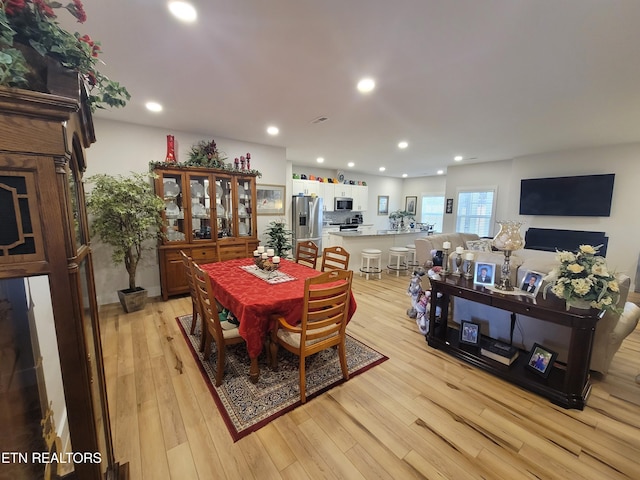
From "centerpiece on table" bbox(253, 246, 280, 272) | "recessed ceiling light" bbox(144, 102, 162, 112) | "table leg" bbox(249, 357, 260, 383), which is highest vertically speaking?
"recessed ceiling light" bbox(144, 102, 162, 112)

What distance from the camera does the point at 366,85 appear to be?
239 cm

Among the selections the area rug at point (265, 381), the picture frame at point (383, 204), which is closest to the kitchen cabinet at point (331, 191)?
the picture frame at point (383, 204)

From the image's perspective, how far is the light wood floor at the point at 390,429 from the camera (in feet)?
4.72

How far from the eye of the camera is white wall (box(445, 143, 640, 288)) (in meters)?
4.39

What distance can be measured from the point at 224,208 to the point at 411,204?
7163 mm

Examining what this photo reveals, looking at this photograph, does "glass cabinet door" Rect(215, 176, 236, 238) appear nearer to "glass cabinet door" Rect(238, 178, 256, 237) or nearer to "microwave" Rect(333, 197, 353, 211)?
"glass cabinet door" Rect(238, 178, 256, 237)

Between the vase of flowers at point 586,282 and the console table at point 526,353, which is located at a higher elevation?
the vase of flowers at point 586,282

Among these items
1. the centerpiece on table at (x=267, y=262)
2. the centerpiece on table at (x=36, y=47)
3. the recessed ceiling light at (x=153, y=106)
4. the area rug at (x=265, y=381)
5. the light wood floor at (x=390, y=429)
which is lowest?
the light wood floor at (x=390, y=429)

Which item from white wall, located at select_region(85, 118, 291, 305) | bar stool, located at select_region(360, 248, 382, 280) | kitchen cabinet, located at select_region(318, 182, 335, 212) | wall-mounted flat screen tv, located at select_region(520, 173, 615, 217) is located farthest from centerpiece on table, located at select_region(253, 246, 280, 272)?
wall-mounted flat screen tv, located at select_region(520, 173, 615, 217)

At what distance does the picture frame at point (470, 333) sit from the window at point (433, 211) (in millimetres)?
6749

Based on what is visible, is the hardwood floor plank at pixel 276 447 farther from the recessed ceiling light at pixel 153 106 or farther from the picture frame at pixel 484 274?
the recessed ceiling light at pixel 153 106

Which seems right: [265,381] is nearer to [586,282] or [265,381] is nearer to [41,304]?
[41,304]

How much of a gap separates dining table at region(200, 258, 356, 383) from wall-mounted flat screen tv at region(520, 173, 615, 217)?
5172mm

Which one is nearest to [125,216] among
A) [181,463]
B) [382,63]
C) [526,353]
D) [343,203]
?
[181,463]
